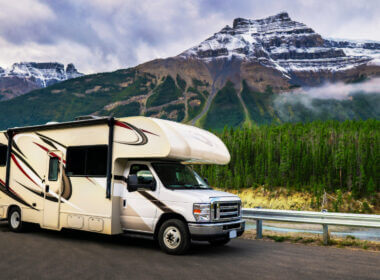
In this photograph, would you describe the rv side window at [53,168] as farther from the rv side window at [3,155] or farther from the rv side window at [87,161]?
the rv side window at [3,155]

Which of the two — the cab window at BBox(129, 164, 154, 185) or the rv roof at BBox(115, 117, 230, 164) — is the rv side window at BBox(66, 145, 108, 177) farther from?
the rv roof at BBox(115, 117, 230, 164)

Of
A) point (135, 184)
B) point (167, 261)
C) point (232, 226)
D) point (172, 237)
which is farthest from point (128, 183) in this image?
point (232, 226)

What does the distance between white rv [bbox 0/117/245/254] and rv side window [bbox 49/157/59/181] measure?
0.10 ft

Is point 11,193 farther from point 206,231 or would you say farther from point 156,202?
point 206,231

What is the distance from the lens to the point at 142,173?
10.4 m

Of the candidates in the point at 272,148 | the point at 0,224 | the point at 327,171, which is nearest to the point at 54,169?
the point at 0,224

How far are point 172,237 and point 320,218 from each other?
4812 mm

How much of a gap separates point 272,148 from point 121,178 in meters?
53.5

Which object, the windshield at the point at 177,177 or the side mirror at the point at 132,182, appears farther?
the windshield at the point at 177,177

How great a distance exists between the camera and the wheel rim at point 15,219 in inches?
510

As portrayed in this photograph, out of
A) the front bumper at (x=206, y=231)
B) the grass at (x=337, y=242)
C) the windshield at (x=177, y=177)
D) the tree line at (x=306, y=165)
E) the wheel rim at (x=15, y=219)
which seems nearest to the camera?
the front bumper at (x=206, y=231)

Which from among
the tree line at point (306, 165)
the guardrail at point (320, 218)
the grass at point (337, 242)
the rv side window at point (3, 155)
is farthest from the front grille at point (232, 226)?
the tree line at point (306, 165)

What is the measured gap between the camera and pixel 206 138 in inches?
454

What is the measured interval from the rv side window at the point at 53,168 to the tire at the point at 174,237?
4230 millimetres
